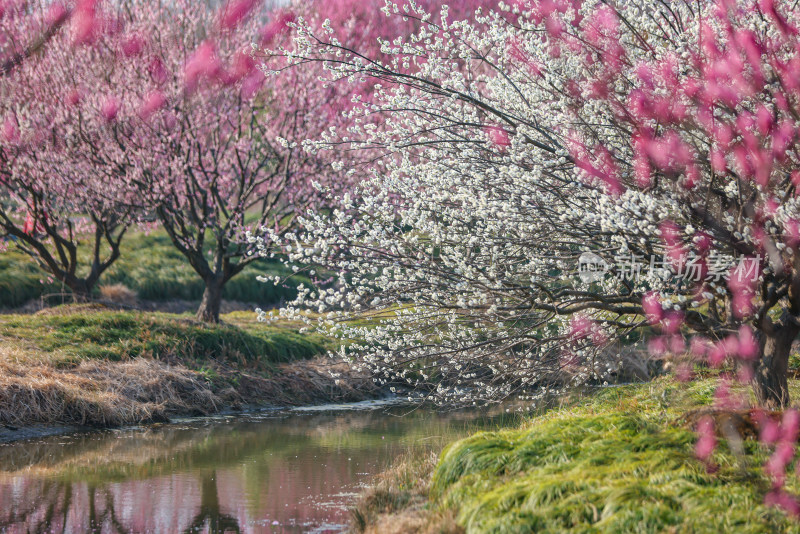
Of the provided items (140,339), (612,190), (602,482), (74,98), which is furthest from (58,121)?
(602,482)

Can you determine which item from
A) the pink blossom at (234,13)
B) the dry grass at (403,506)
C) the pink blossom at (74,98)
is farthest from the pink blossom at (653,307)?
the pink blossom at (74,98)

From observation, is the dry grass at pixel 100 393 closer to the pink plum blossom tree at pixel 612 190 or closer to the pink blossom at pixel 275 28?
the pink plum blossom tree at pixel 612 190

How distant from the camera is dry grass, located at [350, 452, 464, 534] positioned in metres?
6.18

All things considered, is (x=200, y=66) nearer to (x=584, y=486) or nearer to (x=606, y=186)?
(x=606, y=186)

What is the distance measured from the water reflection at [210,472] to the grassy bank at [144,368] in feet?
2.41

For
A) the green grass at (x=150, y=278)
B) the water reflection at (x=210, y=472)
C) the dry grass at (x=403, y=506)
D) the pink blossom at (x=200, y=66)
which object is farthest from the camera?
the green grass at (x=150, y=278)

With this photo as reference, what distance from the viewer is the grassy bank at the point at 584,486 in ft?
17.1

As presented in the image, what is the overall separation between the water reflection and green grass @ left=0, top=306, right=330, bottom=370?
6.82ft

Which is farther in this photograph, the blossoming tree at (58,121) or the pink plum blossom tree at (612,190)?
the blossoming tree at (58,121)

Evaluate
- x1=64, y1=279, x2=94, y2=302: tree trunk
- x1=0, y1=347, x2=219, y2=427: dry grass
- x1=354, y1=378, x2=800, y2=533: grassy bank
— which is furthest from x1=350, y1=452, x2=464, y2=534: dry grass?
x1=64, y1=279, x2=94, y2=302: tree trunk

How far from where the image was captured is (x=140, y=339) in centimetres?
1504

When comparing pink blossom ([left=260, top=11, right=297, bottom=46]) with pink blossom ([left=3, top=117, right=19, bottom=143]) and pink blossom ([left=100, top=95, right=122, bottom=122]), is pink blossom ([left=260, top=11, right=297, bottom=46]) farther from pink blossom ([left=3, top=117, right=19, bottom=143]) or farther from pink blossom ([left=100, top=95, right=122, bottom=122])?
pink blossom ([left=3, top=117, right=19, bottom=143])

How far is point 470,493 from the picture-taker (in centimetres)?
652

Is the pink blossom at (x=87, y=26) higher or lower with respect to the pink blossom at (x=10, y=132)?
higher
